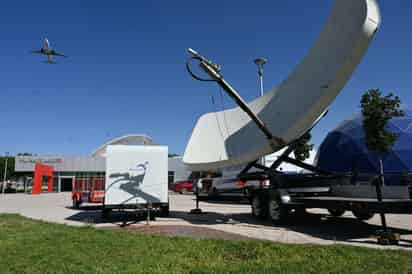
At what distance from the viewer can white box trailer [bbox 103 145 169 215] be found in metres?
11.1

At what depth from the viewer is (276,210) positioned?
1023 centimetres

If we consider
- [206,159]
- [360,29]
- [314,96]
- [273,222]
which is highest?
[360,29]

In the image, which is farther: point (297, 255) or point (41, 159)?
point (41, 159)

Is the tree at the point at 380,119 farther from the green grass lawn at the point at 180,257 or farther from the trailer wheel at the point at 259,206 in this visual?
the green grass lawn at the point at 180,257

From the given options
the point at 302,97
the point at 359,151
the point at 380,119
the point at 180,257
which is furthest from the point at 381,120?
the point at 180,257

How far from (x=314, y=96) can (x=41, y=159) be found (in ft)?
149

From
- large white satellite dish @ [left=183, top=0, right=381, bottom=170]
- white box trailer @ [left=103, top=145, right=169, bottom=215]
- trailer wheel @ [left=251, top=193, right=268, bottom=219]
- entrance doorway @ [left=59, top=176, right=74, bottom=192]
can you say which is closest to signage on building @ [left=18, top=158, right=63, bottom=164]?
entrance doorway @ [left=59, top=176, right=74, bottom=192]

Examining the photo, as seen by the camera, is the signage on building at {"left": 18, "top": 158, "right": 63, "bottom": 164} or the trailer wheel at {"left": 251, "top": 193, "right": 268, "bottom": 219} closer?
the trailer wheel at {"left": 251, "top": 193, "right": 268, "bottom": 219}

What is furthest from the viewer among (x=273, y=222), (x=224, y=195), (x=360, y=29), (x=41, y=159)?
(x=41, y=159)

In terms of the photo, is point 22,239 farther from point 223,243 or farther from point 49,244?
point 223,243

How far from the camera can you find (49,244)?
685cm

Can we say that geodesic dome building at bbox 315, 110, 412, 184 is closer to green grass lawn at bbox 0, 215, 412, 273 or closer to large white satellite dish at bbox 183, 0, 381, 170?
large white satellite dish at bbox 183, 0, 381, 170

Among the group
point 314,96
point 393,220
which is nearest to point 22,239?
point 314,96

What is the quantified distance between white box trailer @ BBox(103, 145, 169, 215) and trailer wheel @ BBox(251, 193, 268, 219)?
12.3 feet
